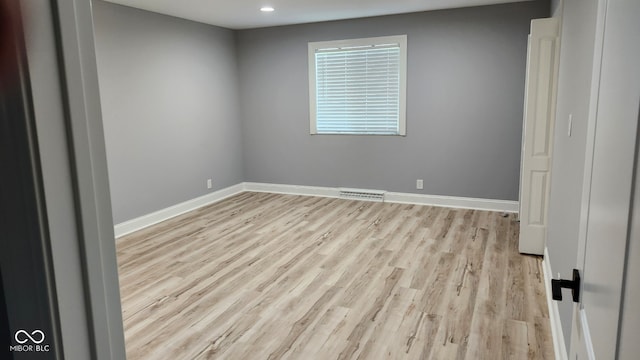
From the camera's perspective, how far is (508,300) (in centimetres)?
308

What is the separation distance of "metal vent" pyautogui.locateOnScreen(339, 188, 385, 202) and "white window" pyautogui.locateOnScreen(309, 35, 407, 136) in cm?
→ 81

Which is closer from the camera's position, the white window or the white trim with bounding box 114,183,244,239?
the white trim with bounding box 114,183,244,239

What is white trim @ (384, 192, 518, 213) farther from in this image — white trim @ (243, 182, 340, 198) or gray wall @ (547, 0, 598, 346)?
gray wall @ (547, 0, 598, 346)

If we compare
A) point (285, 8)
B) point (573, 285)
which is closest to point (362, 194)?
point (285, 8)

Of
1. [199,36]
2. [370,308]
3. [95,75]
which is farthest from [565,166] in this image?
[199,36]

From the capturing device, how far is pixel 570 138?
2.50 m

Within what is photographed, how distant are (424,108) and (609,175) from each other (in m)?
4.97

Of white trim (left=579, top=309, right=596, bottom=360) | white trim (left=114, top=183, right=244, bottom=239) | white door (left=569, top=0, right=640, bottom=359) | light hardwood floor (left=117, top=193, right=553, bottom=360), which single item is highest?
white door (left=569, top=0, right=640, bottom=359)

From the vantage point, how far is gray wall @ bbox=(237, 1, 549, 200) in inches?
203

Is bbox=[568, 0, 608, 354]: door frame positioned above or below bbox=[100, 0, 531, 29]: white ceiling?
below

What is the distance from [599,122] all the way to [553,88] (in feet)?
10.4

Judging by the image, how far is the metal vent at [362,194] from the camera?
19.8ft

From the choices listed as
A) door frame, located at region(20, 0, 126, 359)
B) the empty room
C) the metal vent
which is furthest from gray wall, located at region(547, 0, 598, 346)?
the metal vent

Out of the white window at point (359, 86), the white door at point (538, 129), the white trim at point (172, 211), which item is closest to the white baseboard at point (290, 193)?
the white trim at point (172, 211)
